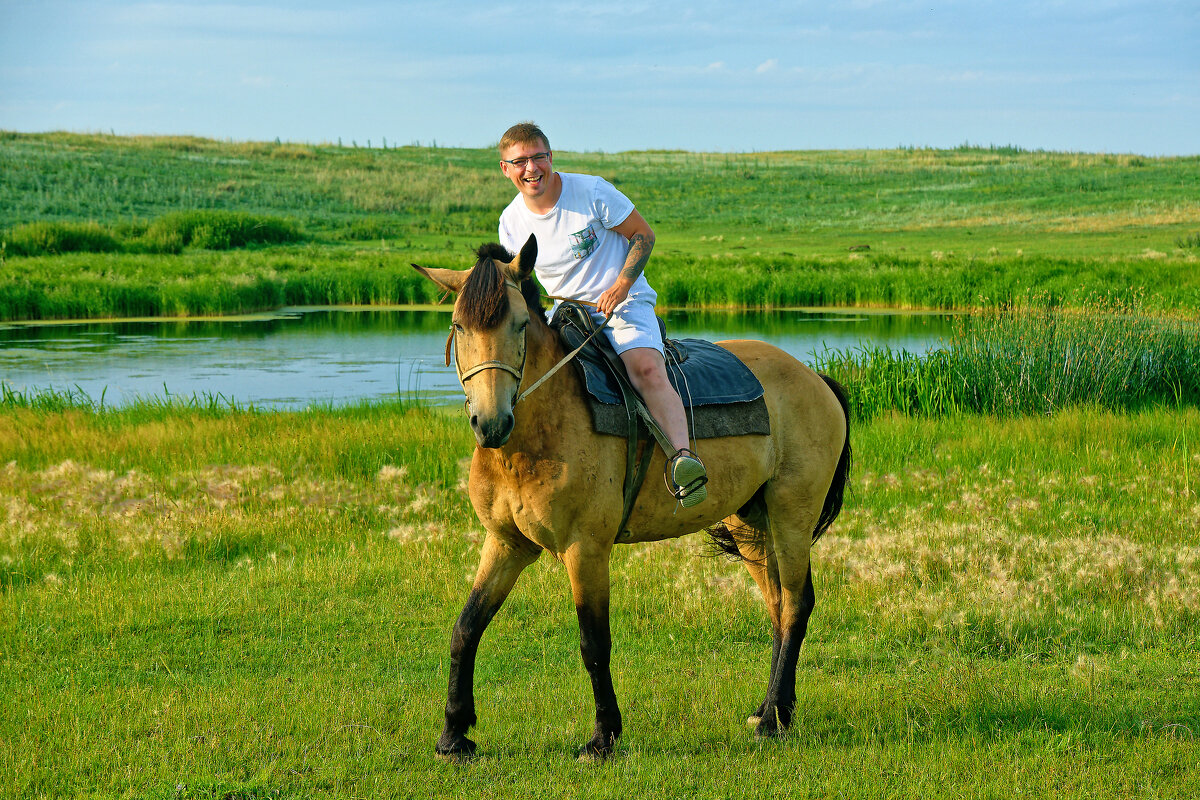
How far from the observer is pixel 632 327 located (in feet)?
16.3

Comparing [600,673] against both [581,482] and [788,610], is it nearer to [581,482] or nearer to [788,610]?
[581,482]

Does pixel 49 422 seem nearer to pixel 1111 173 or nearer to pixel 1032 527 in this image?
pixel 1032 527

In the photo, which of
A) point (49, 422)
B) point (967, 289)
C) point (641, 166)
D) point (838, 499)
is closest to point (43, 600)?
point (838, 499)

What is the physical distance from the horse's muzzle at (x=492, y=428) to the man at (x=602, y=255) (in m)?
1.08

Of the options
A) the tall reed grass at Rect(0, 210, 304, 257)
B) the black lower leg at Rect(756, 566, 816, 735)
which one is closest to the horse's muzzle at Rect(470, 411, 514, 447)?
the black lower leg at Rect(756, 566, 816, 735)

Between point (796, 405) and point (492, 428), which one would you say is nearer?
point (492, 428)

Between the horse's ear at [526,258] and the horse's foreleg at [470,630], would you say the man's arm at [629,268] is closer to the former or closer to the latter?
the horse's ear at [526,258]

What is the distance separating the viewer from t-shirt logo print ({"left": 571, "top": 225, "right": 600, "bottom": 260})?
4898 mm

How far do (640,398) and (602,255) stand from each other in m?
0.77

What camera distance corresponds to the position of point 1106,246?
44.0 metres

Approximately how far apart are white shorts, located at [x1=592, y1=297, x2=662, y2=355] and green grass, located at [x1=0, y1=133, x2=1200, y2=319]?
1518 centimetres

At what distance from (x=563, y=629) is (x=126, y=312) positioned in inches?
1124

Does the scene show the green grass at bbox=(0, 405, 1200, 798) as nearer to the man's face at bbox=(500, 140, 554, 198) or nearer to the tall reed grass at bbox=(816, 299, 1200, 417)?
the man's face at bbox=(500, 140, 554, 198)

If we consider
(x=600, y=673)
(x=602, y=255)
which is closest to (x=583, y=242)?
(x=602, y=255)
